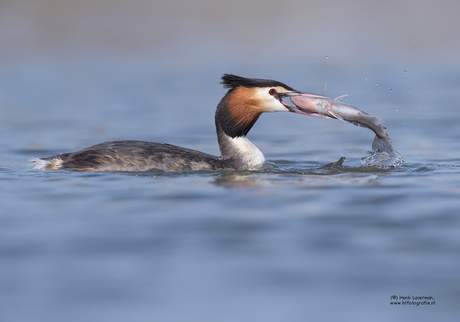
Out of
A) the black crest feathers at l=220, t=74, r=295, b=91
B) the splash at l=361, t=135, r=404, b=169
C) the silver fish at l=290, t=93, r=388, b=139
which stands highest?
the black crest feathers at l=220, t=74, r=295, b=91

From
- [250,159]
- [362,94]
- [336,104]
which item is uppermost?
[362,94]

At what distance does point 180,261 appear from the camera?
5145 millimetres

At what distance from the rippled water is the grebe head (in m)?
0.63

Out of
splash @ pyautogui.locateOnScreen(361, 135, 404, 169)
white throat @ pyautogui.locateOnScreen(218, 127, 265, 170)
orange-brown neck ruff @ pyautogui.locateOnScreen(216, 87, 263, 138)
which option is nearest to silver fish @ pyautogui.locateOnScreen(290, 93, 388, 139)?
splash @ pyautogui.locateOnScreen(361, 135, 404, 169)

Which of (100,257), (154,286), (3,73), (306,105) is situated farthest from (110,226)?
(3,73)

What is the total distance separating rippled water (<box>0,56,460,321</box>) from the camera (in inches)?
176

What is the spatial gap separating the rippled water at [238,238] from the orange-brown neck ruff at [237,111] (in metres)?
0.58

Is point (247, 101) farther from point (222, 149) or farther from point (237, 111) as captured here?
point (222, 149)

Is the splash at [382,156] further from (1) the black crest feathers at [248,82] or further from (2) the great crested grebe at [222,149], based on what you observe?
(1) the black crest feathers at [248,82]

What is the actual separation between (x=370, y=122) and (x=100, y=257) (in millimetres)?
4192

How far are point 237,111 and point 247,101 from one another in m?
0.20

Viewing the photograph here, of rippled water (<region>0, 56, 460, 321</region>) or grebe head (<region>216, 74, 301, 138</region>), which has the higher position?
grebe head (<region>216, 74, 301, 138</region>)

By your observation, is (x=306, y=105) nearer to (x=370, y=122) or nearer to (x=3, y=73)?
(x=370, y=122)

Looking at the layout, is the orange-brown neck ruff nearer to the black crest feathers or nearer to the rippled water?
the black crest feathers
